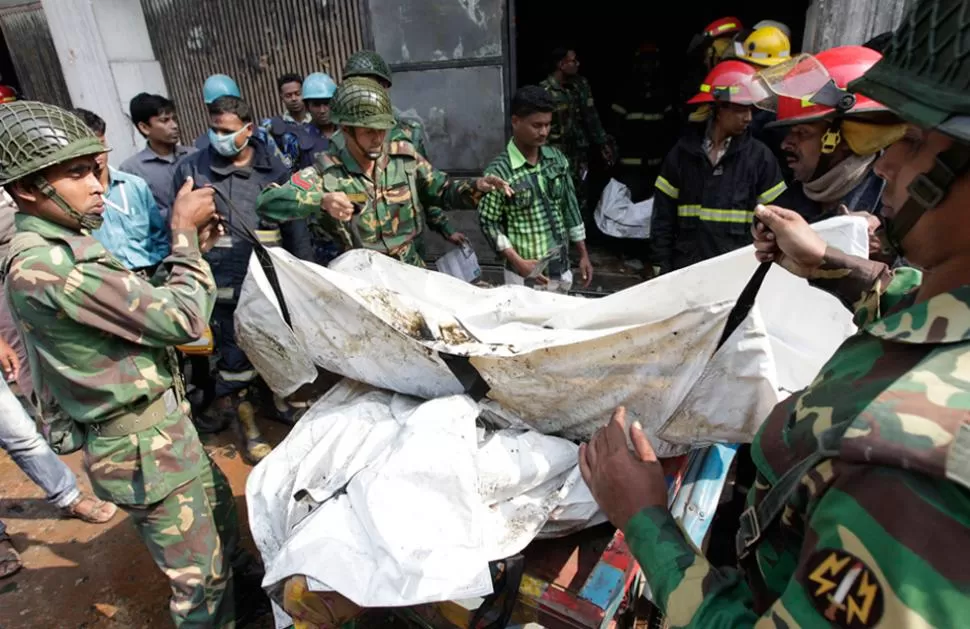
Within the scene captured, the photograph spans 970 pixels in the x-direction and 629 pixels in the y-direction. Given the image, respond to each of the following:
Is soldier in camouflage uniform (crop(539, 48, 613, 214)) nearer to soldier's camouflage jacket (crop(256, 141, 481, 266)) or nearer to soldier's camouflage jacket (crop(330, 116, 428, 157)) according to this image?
soldier's camouflage jacket (crop(330, 116, 428, 157))

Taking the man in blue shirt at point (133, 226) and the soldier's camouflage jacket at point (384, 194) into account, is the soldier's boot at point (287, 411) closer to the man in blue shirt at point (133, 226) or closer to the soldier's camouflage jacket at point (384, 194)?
the soldier's camouflage jacket at point (384, 194)

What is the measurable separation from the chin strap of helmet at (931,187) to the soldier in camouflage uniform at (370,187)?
2.19 metres

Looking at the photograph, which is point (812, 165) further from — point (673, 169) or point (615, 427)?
point (615, 427)

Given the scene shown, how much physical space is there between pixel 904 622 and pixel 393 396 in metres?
1.53

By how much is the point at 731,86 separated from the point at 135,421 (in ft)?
10.8

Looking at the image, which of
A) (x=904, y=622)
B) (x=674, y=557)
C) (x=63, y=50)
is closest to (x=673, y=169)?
(x=674, y=557)

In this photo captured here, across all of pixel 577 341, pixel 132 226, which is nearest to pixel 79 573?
pixel 132 226

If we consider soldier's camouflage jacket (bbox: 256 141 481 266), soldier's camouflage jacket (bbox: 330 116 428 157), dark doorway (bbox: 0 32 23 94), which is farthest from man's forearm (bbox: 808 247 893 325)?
dark doorway (bbox: 0 32 23 94)

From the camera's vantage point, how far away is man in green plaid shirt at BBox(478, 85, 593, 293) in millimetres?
3334

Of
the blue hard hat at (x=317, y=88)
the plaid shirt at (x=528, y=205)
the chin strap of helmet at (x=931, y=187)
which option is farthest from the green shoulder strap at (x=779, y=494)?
the blue hard hat at (x=317, y=88)

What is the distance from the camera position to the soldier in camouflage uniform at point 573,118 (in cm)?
532

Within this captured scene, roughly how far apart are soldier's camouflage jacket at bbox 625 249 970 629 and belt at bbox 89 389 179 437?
5.95 feet

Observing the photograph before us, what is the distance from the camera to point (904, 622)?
0.60 metres

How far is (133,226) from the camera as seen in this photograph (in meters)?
3.31
